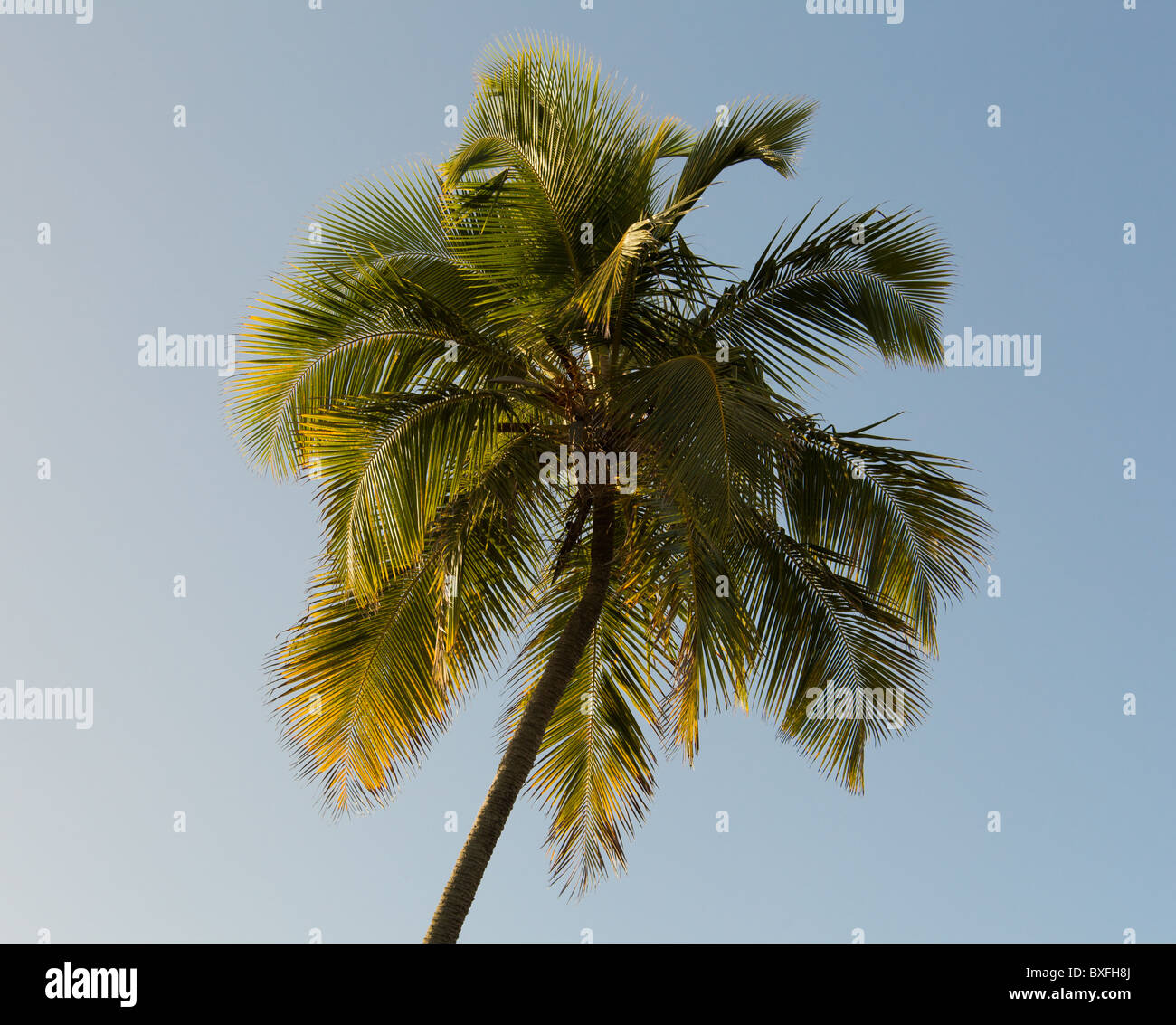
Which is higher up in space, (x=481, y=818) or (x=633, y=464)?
(x=633, y=464)

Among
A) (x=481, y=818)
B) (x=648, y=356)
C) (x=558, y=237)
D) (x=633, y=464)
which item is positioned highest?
(x=558, y=237)

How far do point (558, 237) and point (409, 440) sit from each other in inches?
100

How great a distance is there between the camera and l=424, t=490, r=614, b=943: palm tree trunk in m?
9.42

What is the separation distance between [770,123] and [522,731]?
6.14 m

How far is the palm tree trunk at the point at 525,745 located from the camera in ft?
30.9

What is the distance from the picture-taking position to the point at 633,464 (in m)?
10.4

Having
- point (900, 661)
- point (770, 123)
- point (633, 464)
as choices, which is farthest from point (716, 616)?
point (770, 123)

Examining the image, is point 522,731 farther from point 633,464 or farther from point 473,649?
point 633,464

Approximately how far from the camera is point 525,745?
10188 millimetres
